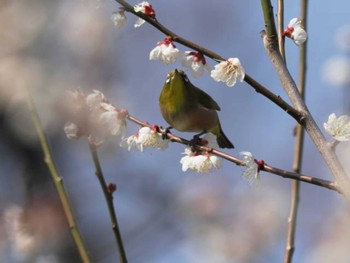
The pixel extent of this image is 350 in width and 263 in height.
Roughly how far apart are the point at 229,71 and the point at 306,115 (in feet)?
0.90

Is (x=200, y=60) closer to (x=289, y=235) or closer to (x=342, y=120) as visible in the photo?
(x=342, y=120)

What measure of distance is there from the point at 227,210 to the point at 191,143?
1595 mm

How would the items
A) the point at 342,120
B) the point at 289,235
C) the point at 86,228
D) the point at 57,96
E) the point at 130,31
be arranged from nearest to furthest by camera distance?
the point at 342,120 < the point at 289,235 < the point at 57,96 < the point at 86,228 < the point at 130,31

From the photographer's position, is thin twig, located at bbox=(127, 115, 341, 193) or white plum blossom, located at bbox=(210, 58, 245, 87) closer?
thin twig, located at bbox=(127, 115, 341, 193)

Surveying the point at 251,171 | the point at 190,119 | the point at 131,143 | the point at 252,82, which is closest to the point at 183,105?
the point at 190,119

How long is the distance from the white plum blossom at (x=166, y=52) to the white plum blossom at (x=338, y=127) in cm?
44

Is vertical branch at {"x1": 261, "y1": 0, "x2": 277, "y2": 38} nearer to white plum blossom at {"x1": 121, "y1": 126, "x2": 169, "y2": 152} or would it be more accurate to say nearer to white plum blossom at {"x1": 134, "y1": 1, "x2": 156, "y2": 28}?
white plum blossom at {"x1": 134, "y1": 1, "x2": 156, "y2": 28}

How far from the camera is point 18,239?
3008 mm

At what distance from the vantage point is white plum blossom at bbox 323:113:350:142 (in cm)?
174

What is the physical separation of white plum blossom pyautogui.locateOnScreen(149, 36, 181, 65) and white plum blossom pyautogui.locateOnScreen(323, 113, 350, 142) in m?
0.44

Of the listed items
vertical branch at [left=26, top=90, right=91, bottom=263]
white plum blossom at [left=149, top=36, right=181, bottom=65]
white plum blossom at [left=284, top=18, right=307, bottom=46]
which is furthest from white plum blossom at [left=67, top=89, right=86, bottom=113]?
white plum blossom at [left=284, top=18, right=307, bottom=46]

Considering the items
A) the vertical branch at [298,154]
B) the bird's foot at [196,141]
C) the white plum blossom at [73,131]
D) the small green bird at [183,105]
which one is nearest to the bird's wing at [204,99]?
the small green bird at [183,105]

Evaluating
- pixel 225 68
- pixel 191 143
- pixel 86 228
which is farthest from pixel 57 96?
pixel 225 68

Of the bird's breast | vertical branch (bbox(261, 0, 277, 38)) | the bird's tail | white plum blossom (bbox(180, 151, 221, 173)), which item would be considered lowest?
white plum blossom (bbox(180, 151, 221, 173))
